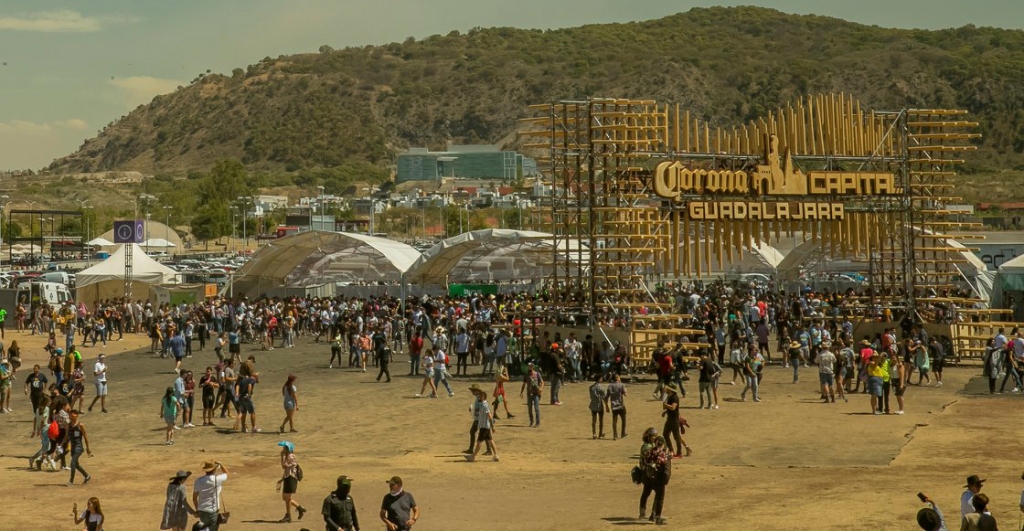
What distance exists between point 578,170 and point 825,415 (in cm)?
938

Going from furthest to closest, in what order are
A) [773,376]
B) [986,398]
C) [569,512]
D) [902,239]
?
[902,239] < [773,376] < [986,398] < [569,512]

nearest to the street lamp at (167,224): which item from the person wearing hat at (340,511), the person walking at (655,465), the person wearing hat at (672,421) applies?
the person wearing hat at (672,421)

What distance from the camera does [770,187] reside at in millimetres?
33312

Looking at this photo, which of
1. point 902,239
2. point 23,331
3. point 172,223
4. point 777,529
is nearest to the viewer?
point 777,529

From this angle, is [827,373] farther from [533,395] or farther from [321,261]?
[321,261]

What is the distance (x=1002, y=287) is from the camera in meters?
42.9

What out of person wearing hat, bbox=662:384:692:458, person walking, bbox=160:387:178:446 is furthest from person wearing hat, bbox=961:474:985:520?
person walking, bbox=160:387:178:446

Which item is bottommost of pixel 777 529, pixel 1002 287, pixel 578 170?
pixel 777 529

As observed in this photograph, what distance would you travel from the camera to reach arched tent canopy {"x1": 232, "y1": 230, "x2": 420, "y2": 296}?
155ft

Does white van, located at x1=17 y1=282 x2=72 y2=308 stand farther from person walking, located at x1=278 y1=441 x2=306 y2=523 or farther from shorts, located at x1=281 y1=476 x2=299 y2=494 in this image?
shorts, located at x1=281 y1=476 x2=299 y2=494

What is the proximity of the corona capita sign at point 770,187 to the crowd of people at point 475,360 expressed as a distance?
2700mm

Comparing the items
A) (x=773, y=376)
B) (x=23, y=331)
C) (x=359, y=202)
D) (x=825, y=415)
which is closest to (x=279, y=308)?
(x=23, y=331)

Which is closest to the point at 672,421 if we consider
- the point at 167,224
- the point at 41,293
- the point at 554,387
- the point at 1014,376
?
the point at 554,387

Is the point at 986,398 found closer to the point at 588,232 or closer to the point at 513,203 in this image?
the point at 588,232
